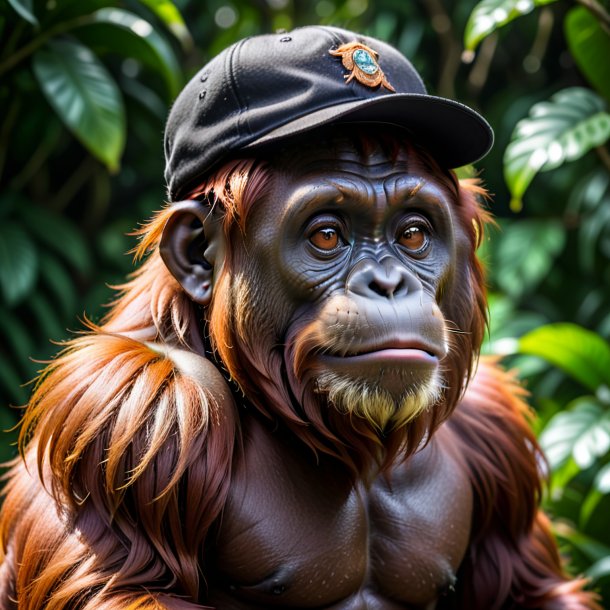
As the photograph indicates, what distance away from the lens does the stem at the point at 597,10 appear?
2693 millimetres

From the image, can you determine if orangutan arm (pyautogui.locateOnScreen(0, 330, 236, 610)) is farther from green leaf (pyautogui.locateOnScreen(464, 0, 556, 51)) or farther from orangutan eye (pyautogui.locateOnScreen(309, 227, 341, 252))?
green leaf (pyautogui.locateOnScreen(464, 0, 556, 51))

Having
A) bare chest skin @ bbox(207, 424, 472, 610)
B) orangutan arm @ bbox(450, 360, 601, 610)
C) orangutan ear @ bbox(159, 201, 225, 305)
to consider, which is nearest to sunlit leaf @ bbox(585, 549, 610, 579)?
orangutan arm @ bbox(450, 360, 601, 610)

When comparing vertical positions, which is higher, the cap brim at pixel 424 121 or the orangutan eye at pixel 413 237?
the cap brim at pixel 424 121

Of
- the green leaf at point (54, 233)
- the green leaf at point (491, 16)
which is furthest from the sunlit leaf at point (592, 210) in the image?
the green leaf at point (54, 233)

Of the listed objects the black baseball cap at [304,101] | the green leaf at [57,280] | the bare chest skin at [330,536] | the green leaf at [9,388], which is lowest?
the green leaf at [9,388]

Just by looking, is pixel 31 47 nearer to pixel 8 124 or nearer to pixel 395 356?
pixel 8 124

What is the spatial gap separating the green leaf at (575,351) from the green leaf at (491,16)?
0.92m

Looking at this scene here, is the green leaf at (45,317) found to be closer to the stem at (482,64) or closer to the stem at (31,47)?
the stem at (31,47)

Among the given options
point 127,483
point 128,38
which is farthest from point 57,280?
point 127,483

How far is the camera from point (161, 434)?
5.48ft

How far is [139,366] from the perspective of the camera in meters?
1.76

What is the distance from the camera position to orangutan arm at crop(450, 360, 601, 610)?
6.96ft

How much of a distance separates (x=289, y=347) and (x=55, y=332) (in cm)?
213

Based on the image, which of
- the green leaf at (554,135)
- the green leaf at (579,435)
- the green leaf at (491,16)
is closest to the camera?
the green leaf at (491,16)
